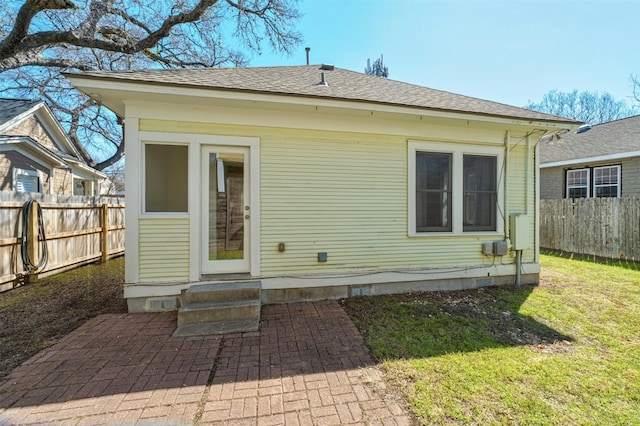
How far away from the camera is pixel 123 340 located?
Result: 322 centimetres

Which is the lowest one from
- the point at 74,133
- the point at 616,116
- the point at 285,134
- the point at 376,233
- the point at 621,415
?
the point at 621,415

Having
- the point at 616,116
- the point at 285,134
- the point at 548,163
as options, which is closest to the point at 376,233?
the point at 285,134

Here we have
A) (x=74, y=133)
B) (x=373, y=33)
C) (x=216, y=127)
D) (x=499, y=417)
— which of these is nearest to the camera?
(x=499, y=417)

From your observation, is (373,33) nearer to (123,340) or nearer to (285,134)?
(285,134)

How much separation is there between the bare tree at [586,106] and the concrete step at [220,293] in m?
33.0

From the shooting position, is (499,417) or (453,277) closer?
(499,417)

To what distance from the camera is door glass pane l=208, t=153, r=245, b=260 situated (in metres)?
4.36

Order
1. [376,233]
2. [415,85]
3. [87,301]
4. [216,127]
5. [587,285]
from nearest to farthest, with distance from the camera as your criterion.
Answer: [216,127], [87,301], [376,233], [587,285], [415,85]

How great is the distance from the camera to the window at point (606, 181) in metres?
9.48

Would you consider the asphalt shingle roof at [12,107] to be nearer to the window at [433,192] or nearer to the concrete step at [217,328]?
the concrete step at [217,328]

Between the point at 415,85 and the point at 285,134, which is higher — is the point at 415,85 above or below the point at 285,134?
above

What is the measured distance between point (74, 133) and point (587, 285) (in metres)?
25.8

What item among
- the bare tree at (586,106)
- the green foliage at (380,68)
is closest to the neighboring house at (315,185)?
the green foliage at (380,68)

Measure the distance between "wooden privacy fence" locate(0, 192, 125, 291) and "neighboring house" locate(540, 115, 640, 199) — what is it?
1300 cm
